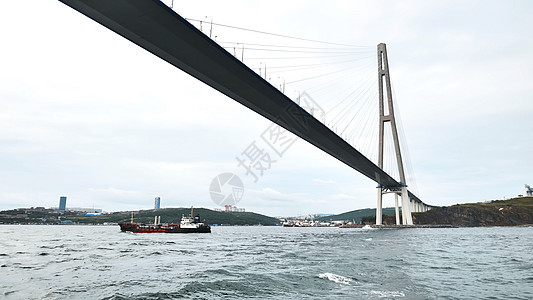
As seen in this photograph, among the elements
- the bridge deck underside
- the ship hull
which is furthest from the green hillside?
the bridge deck underside

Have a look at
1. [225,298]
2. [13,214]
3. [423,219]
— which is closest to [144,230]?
[225,298]

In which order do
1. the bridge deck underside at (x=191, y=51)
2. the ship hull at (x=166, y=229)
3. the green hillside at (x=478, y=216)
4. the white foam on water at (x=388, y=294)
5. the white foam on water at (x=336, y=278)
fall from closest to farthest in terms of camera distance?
the white foam on water at (x=388, y=294), the white foam on water at (x=336, y=278), the bridge deck underside at (x=191, y=51), the ship hull at (x=166, y=229), the green hillside at (x=478, y=216)

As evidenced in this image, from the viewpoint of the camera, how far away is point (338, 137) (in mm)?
42344

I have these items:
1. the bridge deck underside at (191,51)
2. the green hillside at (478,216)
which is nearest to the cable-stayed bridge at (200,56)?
the bridge deck underside at (191,51)

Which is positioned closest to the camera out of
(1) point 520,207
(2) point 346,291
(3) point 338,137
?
(2) point 346,291

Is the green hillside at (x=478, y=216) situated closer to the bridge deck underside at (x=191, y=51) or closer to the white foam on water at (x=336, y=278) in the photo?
the bridge deck underside at (x=191, y=51)

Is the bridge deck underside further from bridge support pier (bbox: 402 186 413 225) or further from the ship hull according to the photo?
bridge support pier (bbox: 402 186 413 225)

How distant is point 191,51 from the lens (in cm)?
2022

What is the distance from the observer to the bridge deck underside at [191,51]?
16.0 metres

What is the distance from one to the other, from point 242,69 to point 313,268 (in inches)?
570

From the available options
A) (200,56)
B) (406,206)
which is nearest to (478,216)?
(406,206)

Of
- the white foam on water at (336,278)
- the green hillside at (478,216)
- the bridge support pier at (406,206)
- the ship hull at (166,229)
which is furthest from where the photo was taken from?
the green hillside at (478,216)

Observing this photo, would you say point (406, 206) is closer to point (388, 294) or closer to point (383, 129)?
point (383, 129)

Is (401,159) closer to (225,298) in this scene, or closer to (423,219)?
(423,219)
